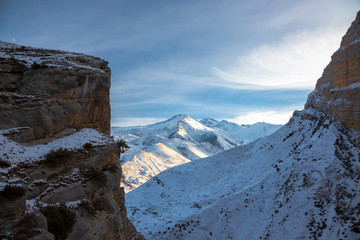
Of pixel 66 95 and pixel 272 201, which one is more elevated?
pixel 66 95

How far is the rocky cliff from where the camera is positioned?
32.1 ft

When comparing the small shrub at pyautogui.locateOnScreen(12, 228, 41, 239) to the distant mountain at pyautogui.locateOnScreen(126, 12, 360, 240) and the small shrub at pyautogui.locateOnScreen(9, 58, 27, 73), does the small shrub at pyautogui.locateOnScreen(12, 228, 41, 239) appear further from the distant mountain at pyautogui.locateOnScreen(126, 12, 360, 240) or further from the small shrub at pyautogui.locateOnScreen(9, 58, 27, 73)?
the distant mountain at pyautogui.locateOnScreen(126, 12, 360, 240)

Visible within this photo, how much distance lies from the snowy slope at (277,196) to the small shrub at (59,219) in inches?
601

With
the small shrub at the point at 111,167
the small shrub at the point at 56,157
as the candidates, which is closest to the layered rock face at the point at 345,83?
the small shrub at the point at 111,167

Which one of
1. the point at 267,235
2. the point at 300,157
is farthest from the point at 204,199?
the point at 300,157

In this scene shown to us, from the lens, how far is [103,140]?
47.1 ft

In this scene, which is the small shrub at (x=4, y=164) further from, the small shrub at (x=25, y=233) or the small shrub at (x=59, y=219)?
the small shrub at (x=25, y=233)

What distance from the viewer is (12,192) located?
29.5 feet

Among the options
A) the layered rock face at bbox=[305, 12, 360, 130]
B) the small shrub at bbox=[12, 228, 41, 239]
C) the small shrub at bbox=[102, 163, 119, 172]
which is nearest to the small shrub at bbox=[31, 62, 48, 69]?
the small shrub at bbox=[102, 163, 119, 172]

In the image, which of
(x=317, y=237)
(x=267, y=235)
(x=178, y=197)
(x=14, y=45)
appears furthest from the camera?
(x=178, y=197)

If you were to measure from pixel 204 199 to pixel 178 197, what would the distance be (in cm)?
577

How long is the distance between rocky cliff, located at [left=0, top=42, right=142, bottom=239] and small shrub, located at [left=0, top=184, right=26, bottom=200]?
3 cm

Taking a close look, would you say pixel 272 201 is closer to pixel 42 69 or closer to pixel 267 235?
pixel 267 235

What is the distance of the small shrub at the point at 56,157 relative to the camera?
37.3ft
